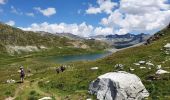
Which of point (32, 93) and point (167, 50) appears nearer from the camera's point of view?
point (32, 93)

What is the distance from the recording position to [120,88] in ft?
129

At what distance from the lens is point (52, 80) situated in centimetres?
5519

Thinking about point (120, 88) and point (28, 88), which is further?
point (28, 88)

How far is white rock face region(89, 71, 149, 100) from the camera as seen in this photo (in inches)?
1544

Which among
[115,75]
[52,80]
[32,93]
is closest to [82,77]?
[52,80]

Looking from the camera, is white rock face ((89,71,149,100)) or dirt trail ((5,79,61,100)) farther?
dirt trail ((5,79,61,100))

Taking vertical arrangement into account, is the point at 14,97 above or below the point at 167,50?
below

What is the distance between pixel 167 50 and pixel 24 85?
2968 cm

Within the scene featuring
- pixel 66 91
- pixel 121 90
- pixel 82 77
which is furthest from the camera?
pixel 82 77

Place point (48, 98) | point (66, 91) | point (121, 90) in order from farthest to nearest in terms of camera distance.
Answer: point (66, 91)
point (48, 98)
point (121, 90)

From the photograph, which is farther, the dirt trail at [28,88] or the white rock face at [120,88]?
→ the dirt trail at [28,88]

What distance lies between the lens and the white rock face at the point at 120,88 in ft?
129

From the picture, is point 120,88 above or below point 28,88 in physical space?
above

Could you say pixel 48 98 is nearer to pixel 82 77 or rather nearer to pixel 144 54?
pixel 82 77
